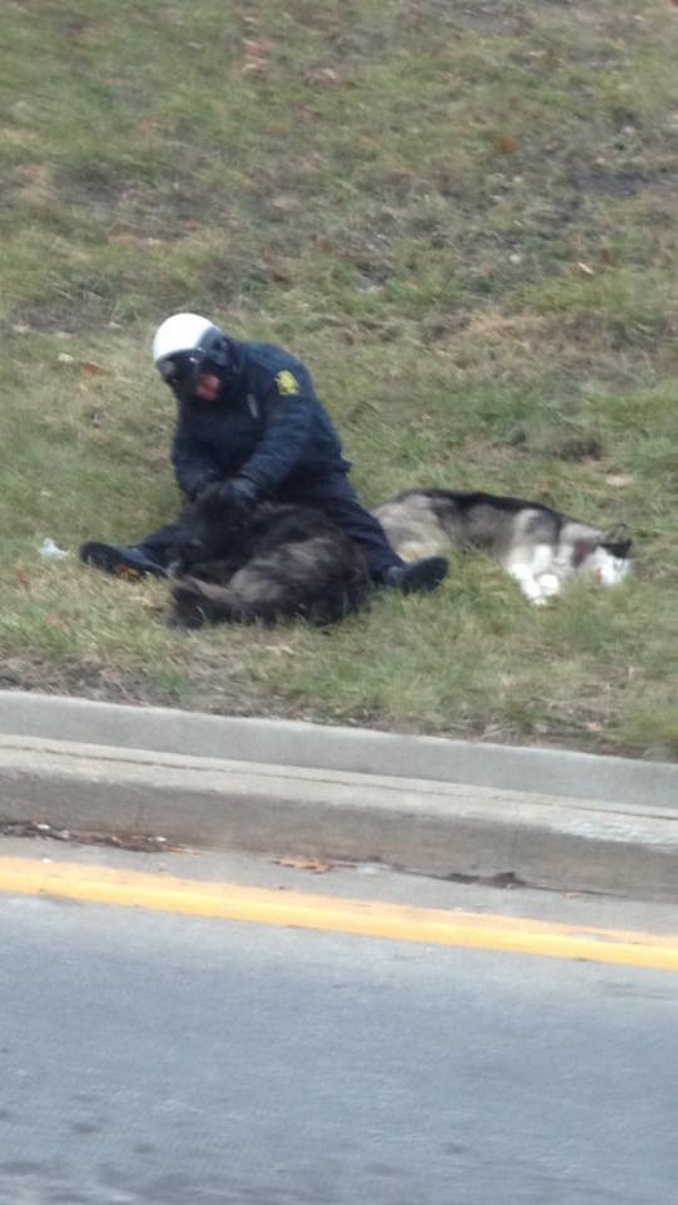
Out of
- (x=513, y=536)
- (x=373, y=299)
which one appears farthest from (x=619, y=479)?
(x=373, y=299)

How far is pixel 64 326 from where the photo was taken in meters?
10.9

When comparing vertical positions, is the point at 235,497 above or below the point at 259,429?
below

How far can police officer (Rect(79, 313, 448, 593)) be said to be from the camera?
8141 millimetres

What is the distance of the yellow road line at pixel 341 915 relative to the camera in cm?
552

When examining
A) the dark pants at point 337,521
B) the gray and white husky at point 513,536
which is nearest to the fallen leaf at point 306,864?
the dark pants at point 337,521

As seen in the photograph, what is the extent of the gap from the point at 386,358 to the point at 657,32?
487 centimetres

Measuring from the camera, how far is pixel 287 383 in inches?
330

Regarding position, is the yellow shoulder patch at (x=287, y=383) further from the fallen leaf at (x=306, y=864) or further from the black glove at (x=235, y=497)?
the fallen leaf at (x=306, y=864)

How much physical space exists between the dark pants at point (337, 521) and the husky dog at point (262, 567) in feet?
0.30

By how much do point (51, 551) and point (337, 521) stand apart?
1.18 meters

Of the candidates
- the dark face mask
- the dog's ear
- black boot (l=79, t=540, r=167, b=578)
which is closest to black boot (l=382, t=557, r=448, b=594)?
the dog's ear

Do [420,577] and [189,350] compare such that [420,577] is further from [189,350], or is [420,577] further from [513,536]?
[189,350]

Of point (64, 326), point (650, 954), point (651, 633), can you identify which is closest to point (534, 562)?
point (651, 633)

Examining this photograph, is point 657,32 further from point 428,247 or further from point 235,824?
point 235,824
